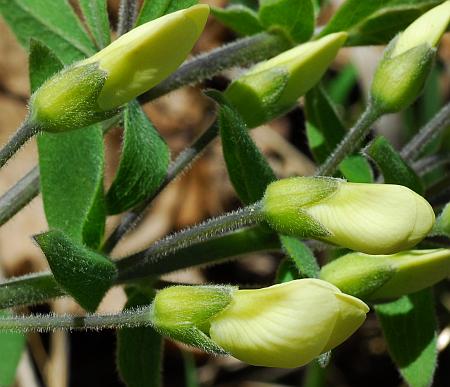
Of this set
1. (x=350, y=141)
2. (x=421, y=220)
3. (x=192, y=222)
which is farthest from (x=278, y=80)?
(x=192, y=222)

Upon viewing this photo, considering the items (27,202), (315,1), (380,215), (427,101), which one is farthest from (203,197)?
(380,215)

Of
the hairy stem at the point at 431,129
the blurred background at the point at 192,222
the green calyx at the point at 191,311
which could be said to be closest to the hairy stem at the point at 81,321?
the green calyx at the point at 191,311

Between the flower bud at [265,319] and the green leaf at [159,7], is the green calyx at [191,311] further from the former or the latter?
the green leaf at [159,7]

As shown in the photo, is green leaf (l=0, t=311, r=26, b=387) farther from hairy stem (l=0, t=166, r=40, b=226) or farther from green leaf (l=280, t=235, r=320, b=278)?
green leaf (l=280, t=235, r=320, b=278)

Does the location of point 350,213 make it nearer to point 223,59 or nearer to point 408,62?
point 408,62

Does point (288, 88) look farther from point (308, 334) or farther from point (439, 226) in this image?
point (308, 334)

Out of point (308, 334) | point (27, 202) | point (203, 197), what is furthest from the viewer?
point (203, 197)

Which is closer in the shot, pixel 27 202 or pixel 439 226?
pixel 439 226

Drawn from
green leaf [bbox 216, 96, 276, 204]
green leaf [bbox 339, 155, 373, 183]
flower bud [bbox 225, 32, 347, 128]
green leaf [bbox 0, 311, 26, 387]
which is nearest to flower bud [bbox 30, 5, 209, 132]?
green leaf [bbox 216, 96, 276, 204]
